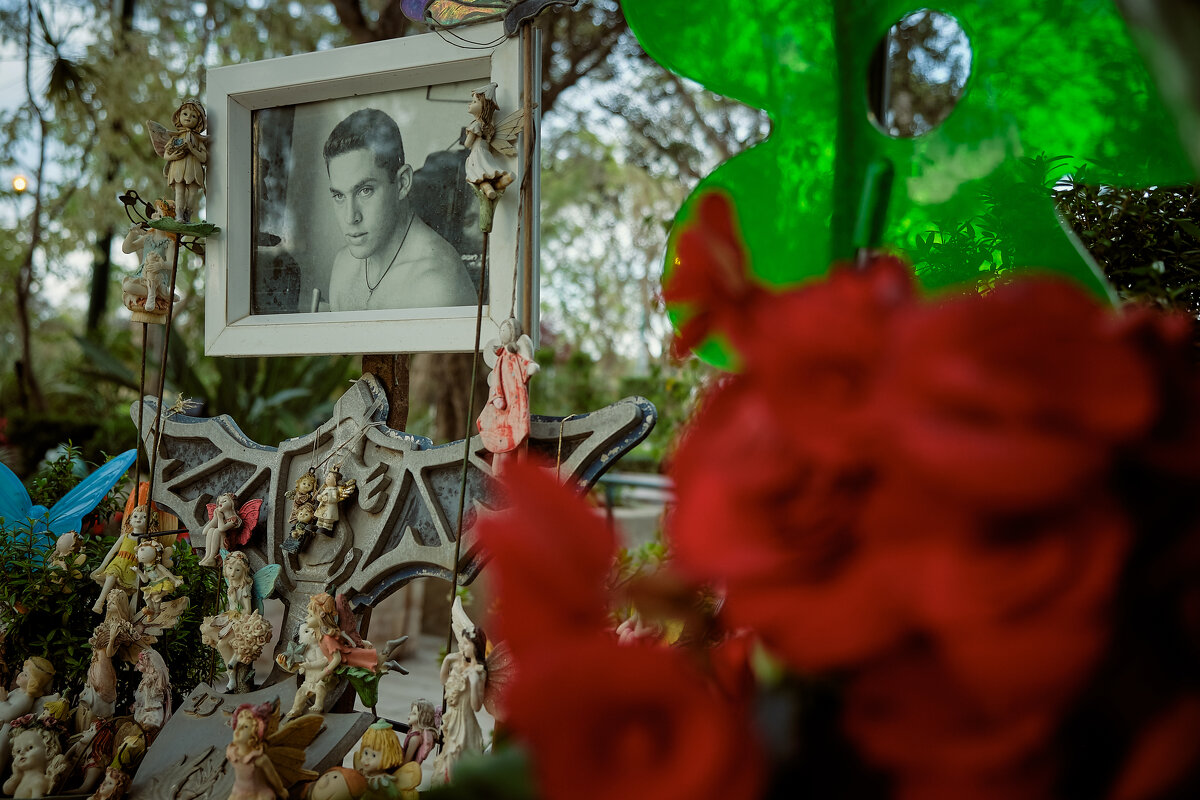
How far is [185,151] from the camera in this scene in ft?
5.28

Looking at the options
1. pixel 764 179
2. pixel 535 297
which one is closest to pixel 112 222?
pixel 535 297

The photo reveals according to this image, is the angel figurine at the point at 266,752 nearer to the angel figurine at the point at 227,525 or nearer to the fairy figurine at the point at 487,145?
the angel figurine at the point at 227,525

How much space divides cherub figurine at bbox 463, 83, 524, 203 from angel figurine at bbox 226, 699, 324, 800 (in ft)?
2.55

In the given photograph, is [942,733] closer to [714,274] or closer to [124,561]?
[714,274]

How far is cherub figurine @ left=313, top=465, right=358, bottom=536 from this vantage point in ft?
4.69

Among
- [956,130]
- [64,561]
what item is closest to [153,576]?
[64,561]

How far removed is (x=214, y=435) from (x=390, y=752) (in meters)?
0.68

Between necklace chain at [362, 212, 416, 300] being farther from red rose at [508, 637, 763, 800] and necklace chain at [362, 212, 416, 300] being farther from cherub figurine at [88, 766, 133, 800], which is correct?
red rose at [508, 637, 763, 800]

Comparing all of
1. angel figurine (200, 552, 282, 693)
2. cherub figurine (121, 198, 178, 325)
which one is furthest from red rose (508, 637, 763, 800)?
cherub figurine (121, 198, 178, 325)

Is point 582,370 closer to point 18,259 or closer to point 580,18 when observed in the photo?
point 580,18

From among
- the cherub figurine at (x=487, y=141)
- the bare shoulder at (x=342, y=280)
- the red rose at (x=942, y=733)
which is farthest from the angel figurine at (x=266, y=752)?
the red rose at (x=942, y=733)

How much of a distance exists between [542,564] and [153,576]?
4.69 ft

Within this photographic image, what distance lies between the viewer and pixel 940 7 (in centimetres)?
78

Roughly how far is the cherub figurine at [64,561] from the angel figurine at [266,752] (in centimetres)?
51
